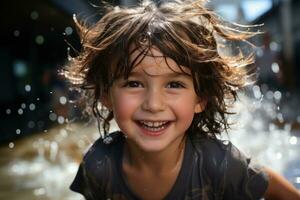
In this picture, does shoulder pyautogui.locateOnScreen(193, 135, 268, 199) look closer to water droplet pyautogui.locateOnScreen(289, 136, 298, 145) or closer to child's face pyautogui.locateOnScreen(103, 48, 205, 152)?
child's face pyautogui.locateOnScreen(103, 48, 205, 152)

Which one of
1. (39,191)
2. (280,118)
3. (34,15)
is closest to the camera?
(39,191)

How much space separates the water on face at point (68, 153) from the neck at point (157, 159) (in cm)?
67

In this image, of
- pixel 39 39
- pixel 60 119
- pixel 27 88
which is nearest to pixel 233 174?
pixel 60 119

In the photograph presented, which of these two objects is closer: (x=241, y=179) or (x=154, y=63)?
(x=154, y=63)

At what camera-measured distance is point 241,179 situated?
2467mm

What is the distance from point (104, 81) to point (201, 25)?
0.50 metres

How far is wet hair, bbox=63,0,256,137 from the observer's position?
7.60ft

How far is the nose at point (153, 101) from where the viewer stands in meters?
2.20

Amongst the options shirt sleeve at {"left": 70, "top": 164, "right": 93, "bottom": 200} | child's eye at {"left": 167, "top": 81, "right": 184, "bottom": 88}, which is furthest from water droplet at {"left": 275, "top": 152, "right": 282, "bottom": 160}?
child's eye at {"left": 167, "top": 81, "right": 184, "bottom": 88}

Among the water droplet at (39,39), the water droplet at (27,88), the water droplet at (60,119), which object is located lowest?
the water droplet at (60,119)

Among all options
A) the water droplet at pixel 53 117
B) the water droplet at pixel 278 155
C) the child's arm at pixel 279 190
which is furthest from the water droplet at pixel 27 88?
the child's arm at pixel 279 190

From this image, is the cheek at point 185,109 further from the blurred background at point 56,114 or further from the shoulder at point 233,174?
the blurred background at point 56,114

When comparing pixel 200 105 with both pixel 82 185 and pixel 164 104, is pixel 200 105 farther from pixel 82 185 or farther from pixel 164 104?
pixel 82 185

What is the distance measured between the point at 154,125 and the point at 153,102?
13 cm
